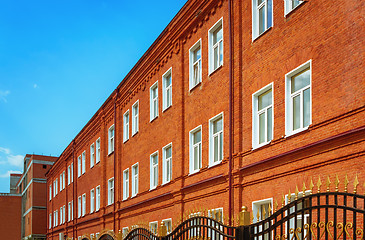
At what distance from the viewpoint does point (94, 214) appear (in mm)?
32219

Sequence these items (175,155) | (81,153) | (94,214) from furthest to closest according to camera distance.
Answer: (81,153) < (94,214) < (175,155)

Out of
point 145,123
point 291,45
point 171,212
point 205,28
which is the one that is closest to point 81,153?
point 145,123

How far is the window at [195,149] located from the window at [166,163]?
2399 millimetres

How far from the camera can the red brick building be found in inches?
408

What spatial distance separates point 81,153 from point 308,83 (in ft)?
92.2

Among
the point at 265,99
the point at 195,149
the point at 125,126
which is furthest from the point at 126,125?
the point at 265,99

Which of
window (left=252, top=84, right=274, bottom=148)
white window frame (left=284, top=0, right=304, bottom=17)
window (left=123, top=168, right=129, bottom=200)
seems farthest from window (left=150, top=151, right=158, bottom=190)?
white window frame (left=284, top=0, right=304, bottom=17)

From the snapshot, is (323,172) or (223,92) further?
(223,92)

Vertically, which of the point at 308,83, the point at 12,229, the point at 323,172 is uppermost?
the point at 308,83

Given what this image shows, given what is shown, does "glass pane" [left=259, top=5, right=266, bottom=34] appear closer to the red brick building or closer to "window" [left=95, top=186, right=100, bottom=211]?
the red brick building

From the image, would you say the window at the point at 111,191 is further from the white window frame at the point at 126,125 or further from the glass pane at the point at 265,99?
the glass pane at the point at 265,99

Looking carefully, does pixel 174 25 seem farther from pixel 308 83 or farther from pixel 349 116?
pixel 349 116

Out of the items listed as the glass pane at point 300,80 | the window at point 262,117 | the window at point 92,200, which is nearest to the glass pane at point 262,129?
the window at point 262,117

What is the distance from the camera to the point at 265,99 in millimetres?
13453
